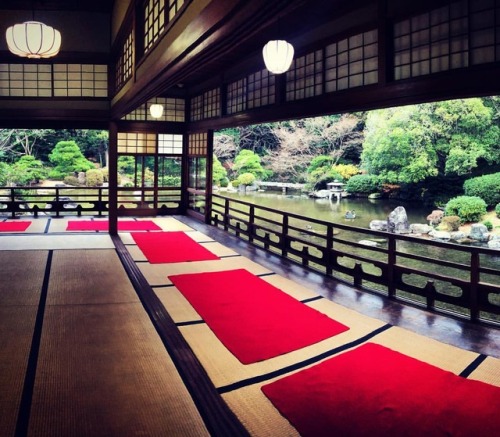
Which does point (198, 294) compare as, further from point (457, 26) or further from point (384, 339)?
point (457, 26)

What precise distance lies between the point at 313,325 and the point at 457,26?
2979mm

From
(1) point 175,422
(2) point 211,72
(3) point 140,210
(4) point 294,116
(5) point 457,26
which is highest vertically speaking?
(2) point 211,72

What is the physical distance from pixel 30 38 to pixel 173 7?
7.98 feet

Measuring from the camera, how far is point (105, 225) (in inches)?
398

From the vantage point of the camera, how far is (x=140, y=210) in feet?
39.1

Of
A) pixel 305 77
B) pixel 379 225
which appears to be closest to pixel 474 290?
pixel 305 77

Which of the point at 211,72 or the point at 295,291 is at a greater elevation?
the point at 211,72

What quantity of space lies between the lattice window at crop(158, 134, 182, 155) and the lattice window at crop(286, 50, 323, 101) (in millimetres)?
6356

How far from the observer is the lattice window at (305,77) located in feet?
18.6

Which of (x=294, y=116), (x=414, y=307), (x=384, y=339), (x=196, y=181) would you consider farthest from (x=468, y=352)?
(x=196, y=181)

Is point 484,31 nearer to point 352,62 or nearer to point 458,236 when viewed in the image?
point 352,62

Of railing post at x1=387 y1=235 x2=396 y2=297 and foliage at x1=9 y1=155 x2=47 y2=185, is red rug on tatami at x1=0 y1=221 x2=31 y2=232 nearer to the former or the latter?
foliage at x1=9 y1=155 x2=47 y2=185

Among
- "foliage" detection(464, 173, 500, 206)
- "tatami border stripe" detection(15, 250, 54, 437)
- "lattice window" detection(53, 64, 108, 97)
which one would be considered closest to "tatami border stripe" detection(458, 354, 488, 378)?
"tatami border stripe" detection(15, 250, 54, 437)

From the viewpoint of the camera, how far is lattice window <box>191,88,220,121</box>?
986cm
